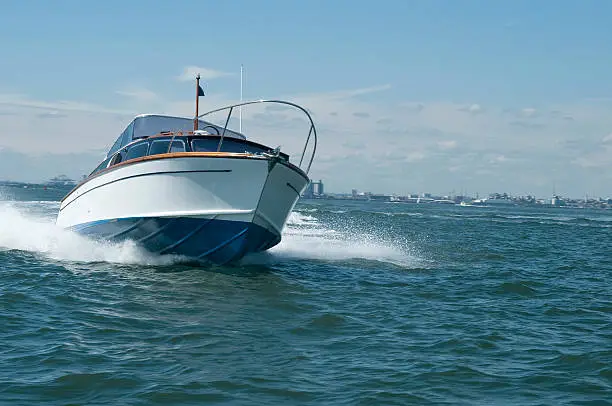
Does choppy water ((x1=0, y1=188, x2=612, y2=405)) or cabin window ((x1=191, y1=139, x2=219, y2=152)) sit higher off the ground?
cabin window ((x1=191, y1=139, x2=219, y2=152))

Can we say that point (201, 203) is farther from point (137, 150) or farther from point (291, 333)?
point (291, 333)

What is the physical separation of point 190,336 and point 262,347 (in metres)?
1.08

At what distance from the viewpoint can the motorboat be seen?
13.7 metres

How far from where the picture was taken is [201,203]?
1396 centimetres

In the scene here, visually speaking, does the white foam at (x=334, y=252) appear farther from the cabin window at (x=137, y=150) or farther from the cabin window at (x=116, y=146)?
the cabin window at (x=116, y=146)

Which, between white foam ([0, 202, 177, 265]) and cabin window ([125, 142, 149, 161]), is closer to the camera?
cabin window ([125, 142, 149, 161])

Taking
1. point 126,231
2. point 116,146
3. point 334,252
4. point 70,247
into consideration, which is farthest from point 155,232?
point 334,252

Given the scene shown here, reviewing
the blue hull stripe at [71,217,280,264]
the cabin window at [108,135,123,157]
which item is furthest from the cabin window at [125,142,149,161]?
the cabin window at [108,135,123,157]

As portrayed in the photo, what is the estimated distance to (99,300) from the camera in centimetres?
1091

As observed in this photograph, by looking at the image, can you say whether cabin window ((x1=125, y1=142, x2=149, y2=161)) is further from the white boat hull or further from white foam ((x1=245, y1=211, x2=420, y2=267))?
white foam ((x1=245, y1=211, x2=420, y2=267))

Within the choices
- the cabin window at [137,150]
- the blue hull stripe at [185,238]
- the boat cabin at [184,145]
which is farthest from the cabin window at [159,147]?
the blue hull stripe at [185,238]

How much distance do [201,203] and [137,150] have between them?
97.8 inches

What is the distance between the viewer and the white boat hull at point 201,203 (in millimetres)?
13703

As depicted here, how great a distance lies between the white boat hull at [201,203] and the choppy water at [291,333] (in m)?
0.57
